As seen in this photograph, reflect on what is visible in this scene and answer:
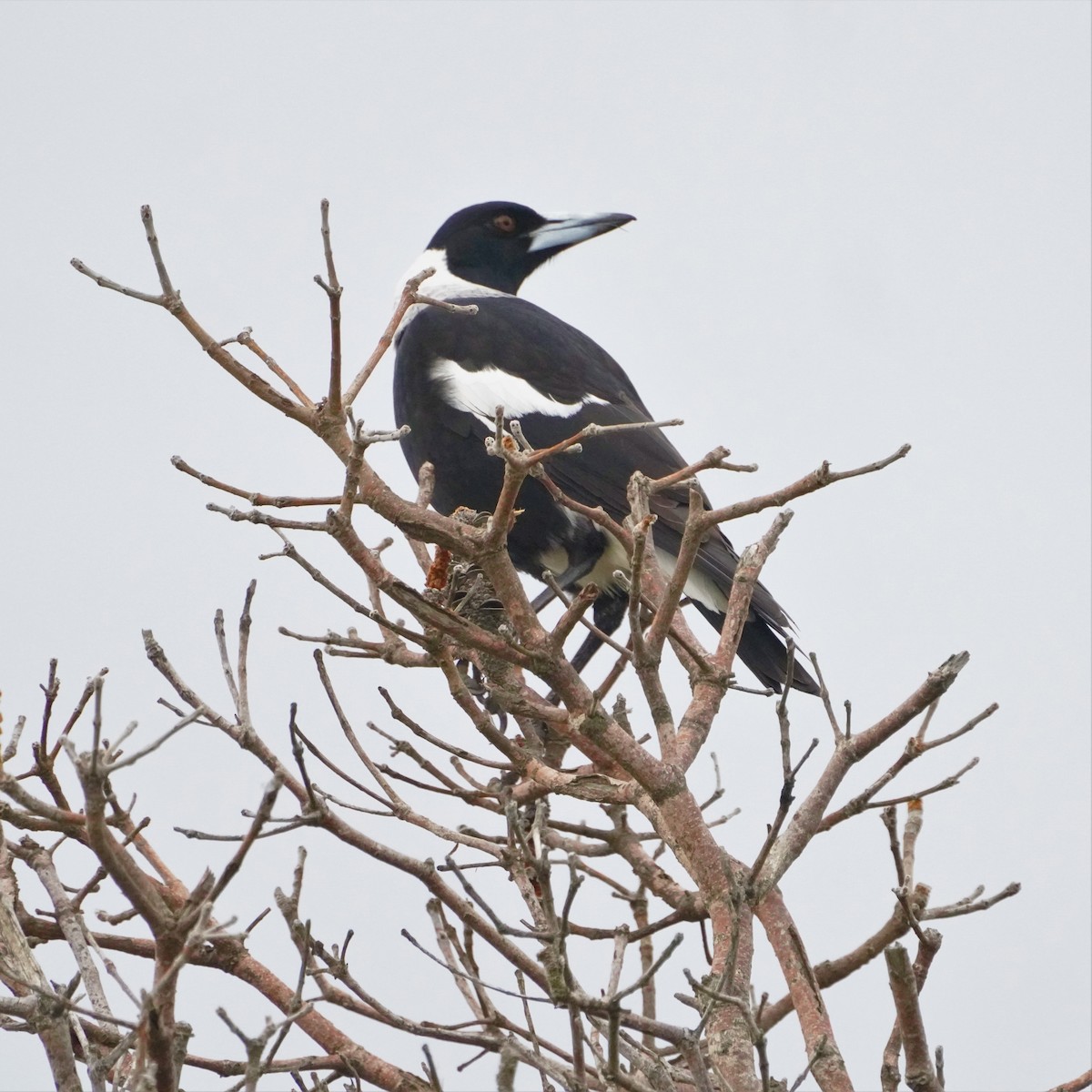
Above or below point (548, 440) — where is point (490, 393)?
above

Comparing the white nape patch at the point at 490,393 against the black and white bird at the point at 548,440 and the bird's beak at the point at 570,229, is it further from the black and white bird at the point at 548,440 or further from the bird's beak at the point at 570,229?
the bird's beak at the point at 570,229

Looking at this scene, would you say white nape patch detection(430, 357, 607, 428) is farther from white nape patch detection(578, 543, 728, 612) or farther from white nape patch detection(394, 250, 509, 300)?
white nape patch detection(394, 250, 509, 300)

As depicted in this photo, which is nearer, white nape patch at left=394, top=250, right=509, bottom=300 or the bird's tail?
the bird's tail

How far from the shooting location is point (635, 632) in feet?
8.05

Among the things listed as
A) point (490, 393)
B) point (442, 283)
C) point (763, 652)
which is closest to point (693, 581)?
point (763, 652)

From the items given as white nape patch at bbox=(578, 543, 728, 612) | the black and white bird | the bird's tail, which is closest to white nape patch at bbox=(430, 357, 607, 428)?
the black and white bird

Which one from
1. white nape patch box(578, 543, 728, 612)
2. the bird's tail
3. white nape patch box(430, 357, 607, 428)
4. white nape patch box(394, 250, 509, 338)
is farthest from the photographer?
white nape patch box(394, 250, 509, 338)

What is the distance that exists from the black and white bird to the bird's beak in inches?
46.9

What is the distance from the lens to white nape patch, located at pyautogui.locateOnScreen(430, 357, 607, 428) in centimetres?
533

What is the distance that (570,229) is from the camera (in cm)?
717

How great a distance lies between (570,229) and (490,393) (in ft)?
6.70

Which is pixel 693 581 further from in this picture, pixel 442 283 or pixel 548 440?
pixel 442 283

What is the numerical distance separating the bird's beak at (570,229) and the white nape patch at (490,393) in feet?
5.89

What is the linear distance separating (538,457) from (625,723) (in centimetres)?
130
